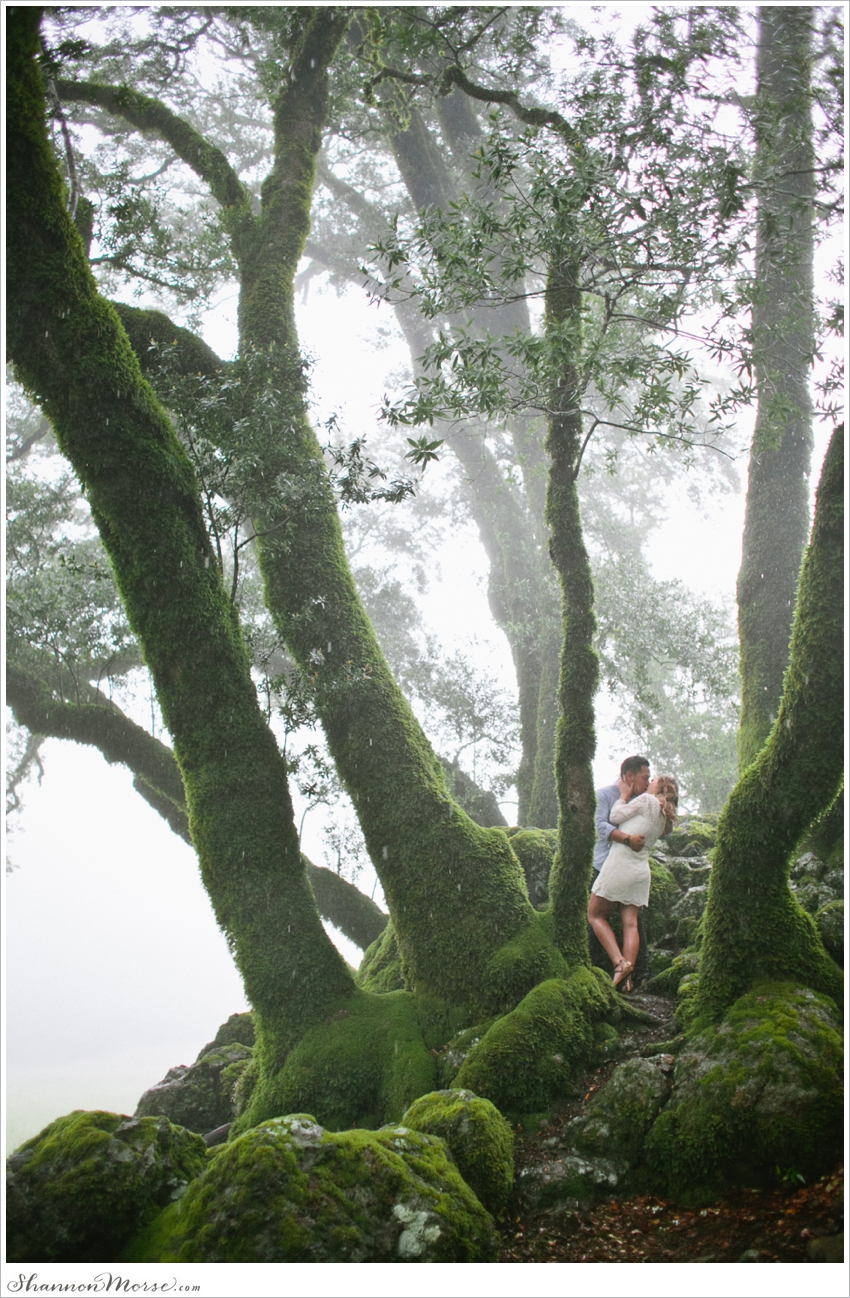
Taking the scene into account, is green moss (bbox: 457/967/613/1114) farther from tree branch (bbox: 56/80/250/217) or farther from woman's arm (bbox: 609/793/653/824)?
tree branch (bbox: 56/80/250/217)

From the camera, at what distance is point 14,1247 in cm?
409

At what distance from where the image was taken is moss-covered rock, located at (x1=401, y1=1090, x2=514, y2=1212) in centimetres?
449

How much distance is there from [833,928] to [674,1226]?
2.36m

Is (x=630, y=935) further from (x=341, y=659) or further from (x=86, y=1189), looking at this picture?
(x=86, y=1189)

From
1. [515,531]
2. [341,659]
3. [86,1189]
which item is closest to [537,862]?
[341,659]

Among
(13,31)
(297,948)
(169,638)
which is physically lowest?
(297,948)

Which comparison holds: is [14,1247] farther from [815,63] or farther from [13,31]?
[815,63]

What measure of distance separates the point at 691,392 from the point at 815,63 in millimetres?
4720

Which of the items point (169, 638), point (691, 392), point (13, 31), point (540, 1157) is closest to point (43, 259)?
point (13, 31)

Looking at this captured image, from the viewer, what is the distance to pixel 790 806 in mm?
5094

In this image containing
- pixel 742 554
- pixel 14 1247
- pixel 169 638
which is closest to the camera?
pixel 14 1247

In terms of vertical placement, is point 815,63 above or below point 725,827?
above

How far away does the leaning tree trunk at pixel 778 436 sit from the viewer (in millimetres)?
8023

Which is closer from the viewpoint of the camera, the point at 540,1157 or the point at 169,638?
the point at 540,1157
